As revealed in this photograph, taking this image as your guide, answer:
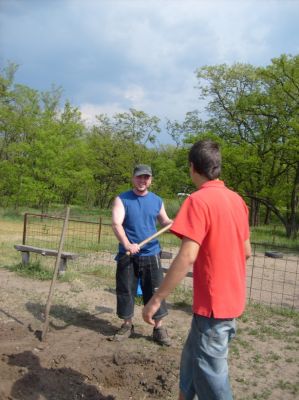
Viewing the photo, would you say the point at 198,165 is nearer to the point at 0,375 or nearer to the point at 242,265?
the point at 242,265

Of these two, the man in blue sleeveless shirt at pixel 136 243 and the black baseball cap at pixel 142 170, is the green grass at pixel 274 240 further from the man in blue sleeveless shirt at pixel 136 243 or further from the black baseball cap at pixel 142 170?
the black baseball cap at pixel 142 170

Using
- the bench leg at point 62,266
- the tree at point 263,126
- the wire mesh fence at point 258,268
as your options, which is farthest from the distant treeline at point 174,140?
the bench leg at point 62,266

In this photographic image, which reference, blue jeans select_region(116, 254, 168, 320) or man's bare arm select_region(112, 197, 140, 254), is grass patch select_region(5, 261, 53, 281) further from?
man's bare arm select_region(112, 197, 140, 254)

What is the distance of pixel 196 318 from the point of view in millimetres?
2438

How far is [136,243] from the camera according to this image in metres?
4.38

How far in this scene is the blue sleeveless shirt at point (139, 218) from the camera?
439 centimetres

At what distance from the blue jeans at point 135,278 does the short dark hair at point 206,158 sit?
217cm

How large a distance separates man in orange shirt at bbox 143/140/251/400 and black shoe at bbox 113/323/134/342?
2.13m

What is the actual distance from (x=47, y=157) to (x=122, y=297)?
21995 mm

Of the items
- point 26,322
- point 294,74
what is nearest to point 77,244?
point 26,322

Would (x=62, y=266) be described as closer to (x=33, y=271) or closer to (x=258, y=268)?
(x=33, y=271)

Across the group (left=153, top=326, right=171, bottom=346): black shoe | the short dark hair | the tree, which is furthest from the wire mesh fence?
the tree

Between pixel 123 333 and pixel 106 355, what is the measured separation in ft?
1.65

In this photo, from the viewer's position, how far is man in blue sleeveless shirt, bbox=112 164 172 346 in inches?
172
